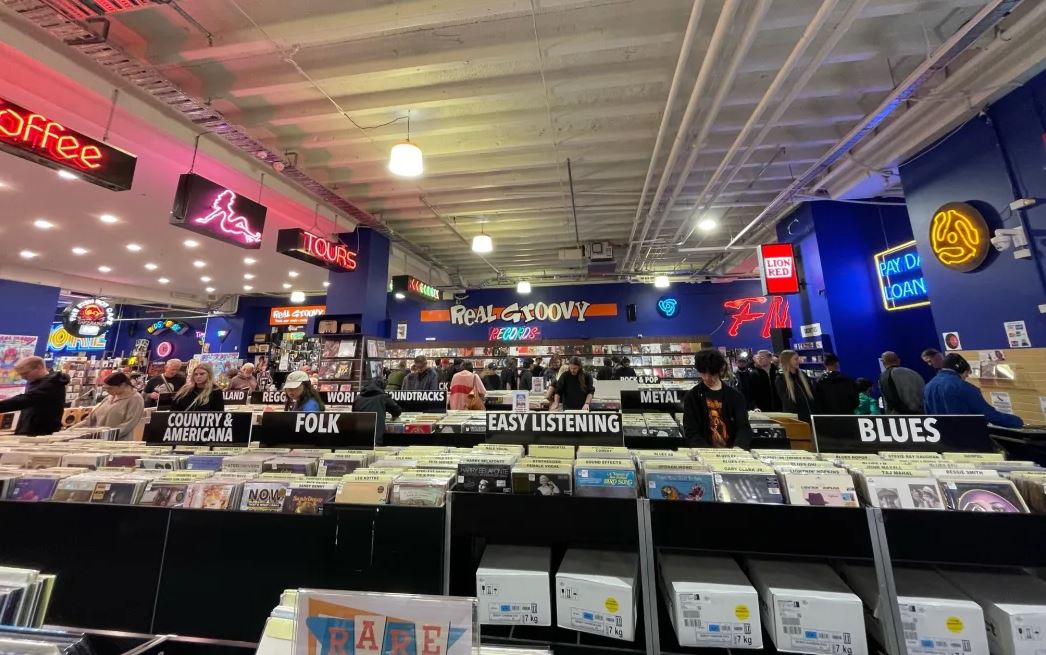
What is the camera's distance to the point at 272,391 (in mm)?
6031

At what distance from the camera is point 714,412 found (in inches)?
114

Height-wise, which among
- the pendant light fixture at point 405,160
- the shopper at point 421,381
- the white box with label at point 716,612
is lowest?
the white box with label at point 716,612

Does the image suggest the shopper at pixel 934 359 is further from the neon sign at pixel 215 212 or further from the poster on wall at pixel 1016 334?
the neon sign at pixel 215 212

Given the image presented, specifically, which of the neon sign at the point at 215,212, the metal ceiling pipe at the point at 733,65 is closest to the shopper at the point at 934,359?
the metal ceiling pipe at the point at 733,65

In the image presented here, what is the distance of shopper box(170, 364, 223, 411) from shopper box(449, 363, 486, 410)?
259 centimetres

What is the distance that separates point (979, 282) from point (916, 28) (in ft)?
9.51

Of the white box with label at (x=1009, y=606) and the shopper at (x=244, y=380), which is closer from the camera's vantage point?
the white box with label at (x=1009, y=606)

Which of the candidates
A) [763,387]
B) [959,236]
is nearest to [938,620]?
[763,387]

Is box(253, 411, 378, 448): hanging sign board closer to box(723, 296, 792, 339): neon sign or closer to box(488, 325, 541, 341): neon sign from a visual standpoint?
box(488, 325, 541, 341): neon sign

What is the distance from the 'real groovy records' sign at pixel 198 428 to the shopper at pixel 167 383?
14.8 ft

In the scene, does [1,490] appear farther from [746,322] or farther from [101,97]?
[746,322]

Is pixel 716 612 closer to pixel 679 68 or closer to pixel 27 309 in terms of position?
pixel 679 68

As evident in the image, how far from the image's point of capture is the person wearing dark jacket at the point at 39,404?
3.74 metres

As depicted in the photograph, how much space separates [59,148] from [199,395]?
249 cm
